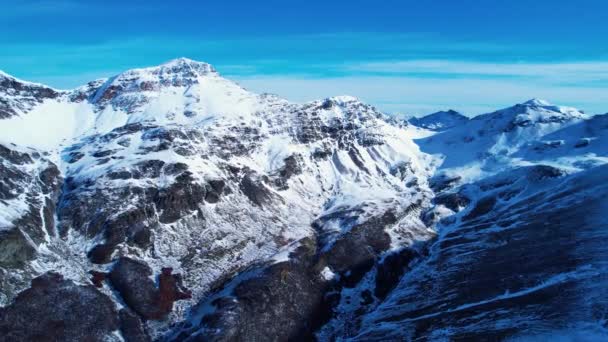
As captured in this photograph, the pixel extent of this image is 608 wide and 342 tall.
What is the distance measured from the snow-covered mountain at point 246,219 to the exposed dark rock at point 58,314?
0.77 feet

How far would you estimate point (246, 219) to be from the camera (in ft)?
422

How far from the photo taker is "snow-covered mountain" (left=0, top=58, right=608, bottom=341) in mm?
91375

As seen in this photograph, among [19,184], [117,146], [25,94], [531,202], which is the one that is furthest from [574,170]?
[25,94]

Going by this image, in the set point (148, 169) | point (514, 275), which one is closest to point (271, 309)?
point (514, 275)

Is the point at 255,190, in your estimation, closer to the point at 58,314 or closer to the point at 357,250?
the point at 357,250

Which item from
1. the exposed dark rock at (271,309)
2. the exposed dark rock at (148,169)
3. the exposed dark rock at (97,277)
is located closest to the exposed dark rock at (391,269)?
the exposed dark rock at (271,309)

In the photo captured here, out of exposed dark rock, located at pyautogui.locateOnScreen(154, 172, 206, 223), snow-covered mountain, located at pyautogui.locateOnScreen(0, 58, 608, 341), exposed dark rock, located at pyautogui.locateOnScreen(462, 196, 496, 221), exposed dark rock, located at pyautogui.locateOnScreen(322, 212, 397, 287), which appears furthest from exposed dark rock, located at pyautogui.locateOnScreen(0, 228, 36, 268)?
exposed dark rock, located at pyautogui.locateOnScreen(462, 196, 496, 221)

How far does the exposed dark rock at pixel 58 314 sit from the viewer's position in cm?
8200

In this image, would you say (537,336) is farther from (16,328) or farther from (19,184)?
(19,184)

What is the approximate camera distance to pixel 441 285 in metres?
104

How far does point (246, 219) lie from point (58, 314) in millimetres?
49295

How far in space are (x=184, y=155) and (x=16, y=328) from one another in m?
66.9

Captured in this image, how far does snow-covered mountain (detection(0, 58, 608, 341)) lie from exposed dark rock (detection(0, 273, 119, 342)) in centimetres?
23

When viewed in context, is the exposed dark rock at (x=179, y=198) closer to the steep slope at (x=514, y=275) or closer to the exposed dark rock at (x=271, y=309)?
the exposed dark rock at (x=271, y=309)
